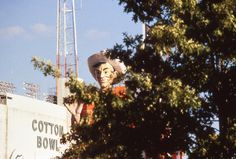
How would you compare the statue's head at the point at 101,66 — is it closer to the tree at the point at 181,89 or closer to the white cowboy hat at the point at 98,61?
the white cowboy hat at the point at 98,61

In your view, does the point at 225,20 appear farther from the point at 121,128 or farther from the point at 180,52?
the point at 121,128

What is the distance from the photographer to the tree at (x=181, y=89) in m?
9.50

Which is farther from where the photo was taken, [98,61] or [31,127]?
[31,127]

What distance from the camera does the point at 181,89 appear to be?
29.9 feet

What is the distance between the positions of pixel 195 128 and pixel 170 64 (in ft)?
4.38

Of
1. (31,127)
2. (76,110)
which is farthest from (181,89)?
(31,127)

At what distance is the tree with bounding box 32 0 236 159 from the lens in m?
9.50

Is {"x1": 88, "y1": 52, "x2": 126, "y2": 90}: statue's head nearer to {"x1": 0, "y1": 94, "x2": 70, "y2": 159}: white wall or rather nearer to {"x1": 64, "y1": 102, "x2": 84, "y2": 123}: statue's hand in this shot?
{"x1": 64, "y1": 102, "x2": 84, "y2": 123}: statue's hand

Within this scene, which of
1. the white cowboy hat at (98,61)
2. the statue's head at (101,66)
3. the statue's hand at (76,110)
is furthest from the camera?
the white cowboy hat at (98,61)

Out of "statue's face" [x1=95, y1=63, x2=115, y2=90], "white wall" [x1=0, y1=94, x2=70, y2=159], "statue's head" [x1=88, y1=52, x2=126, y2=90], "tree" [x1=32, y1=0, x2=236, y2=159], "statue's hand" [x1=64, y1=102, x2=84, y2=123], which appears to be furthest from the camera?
"white wall" [x1=0, y1=94, x2=70, y2=159]

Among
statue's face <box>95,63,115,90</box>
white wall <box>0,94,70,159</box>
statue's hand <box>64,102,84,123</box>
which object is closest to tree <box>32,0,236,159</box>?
statue's hand <box>64,102,84,123</box>

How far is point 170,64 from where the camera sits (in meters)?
10.0

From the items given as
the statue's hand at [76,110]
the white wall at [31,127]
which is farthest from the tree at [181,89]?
the white wall at [31,127]

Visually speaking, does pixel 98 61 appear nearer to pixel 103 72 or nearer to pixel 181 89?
pixel 103 72
